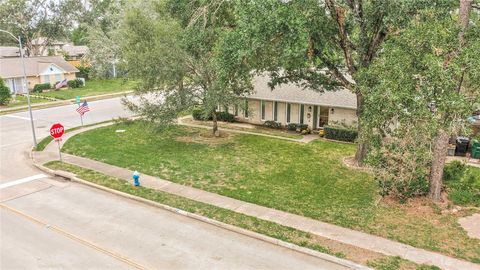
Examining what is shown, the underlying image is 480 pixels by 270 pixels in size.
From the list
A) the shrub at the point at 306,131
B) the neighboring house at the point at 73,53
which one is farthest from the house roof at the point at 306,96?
the neighboring house at the point at 73,53

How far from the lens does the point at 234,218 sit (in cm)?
1370

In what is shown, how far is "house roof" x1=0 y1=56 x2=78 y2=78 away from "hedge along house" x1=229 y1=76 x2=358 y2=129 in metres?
29.9

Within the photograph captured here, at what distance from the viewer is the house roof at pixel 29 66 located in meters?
43.8

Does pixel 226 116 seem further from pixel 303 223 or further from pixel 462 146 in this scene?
pixel 303 223

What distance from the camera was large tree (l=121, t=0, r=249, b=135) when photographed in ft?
68.8

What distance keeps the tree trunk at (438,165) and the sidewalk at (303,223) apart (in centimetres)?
385

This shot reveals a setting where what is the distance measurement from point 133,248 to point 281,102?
18.5m

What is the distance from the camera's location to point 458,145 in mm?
21312

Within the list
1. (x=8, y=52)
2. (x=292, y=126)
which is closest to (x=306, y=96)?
(x=292, y=126)

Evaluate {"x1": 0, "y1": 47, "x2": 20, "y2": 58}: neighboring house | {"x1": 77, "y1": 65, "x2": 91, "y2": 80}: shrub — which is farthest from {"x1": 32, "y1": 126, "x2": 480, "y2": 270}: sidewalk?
{"x1": 0, "y1": 47, "x2": 20, "y2": 58}: neighboring house

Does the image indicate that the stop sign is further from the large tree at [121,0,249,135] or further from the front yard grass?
the large tree at [121,0,249,135]

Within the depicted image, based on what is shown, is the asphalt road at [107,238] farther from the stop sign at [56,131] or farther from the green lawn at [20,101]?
the green lawn at [20,101]

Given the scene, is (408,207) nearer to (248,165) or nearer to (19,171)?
(248,165)

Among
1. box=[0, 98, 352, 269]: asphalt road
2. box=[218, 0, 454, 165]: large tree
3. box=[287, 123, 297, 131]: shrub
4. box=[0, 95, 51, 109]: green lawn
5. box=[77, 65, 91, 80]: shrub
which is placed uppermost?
box=[218, 0, 454, 165]: large tree
